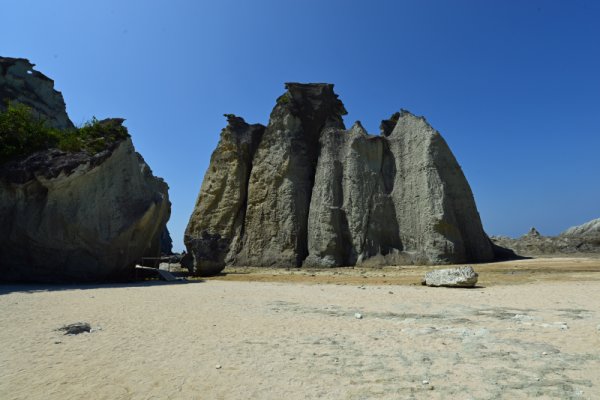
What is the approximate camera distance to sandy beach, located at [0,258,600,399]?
4.65m

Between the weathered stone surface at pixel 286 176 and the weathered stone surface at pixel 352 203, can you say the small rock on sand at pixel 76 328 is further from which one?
the weathered stone surface at pixel 286 176

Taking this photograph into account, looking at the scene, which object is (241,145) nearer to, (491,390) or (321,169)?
(321,169)

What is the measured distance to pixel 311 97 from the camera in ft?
105

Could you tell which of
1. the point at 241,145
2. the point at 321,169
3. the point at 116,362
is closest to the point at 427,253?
the point at 321,169

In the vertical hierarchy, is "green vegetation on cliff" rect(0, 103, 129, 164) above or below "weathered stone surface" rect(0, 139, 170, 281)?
above

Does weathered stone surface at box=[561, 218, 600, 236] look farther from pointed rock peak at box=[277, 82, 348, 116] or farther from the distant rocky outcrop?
pointed rock peak at box=[277, 82, 348, 116]

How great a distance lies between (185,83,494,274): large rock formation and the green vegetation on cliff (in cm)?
720

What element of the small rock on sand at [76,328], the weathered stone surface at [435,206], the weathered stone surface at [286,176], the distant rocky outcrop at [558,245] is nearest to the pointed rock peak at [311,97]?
the weathered stone surface at [286,176]

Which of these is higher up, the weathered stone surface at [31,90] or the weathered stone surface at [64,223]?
the weathered stone surface at [31,90]

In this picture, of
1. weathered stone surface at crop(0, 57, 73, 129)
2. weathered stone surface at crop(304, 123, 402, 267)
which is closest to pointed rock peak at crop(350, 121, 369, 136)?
weathered stone surface at crop(304, 123, 402, 267)

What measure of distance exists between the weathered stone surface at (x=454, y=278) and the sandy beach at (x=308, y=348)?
2593 millimetres

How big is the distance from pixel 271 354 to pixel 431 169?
22.1 metres

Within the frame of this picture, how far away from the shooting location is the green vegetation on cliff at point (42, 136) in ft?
60.9

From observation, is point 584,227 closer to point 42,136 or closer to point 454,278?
point 454,278
